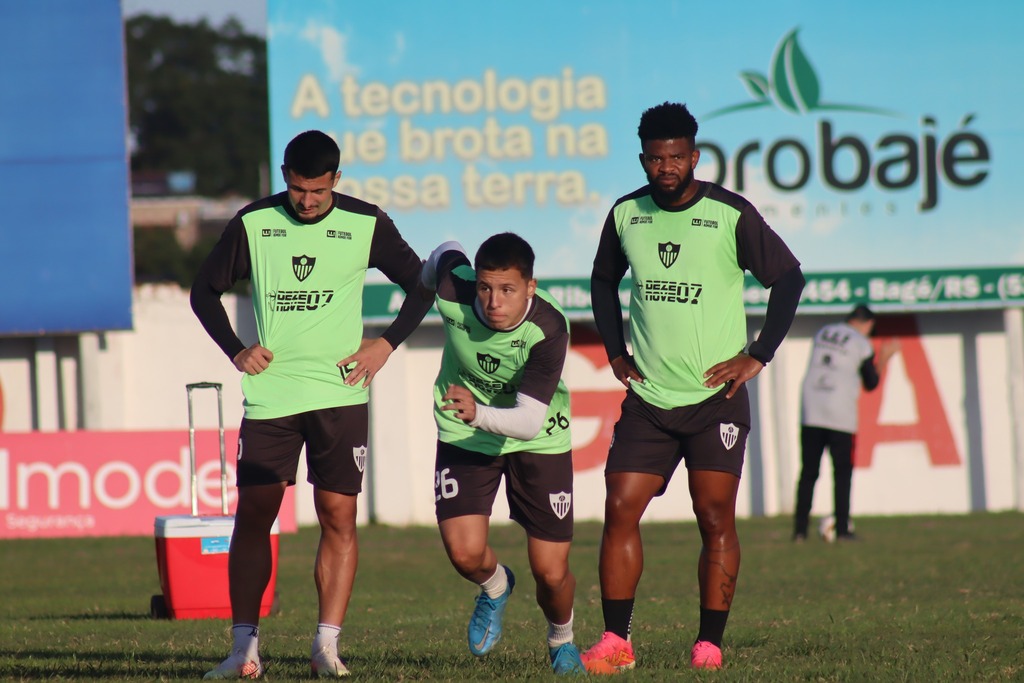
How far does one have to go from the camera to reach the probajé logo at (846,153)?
18.5 m

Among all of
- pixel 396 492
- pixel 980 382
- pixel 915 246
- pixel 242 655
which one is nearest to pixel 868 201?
pixel 915 246

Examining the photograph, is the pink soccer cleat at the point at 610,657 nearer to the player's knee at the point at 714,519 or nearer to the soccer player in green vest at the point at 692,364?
the soccer player in green vest at the point at 692,364

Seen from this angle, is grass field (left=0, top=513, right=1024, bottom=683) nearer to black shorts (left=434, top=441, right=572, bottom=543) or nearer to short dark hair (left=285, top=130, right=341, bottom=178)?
black shorts (left=434, top=441, right=572, bottom=543)

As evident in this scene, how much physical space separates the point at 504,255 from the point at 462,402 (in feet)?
2.28

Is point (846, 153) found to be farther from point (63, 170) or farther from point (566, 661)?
point (566, 661)

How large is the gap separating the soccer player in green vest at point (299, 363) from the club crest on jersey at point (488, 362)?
403mm

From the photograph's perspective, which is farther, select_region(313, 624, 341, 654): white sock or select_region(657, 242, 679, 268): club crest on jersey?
select_region(657, 242, 679, 268): club crest on jersey

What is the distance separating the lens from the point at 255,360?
620 centimetres

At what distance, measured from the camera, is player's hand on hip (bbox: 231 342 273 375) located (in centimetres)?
620

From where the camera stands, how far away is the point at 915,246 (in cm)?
1839

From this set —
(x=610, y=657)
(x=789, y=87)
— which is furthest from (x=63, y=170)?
(x=610, y=657)

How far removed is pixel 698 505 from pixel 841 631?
1.57 meters

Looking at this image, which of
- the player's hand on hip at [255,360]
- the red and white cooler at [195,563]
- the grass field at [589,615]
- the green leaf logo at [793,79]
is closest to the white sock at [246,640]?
the grass field at [589,615]

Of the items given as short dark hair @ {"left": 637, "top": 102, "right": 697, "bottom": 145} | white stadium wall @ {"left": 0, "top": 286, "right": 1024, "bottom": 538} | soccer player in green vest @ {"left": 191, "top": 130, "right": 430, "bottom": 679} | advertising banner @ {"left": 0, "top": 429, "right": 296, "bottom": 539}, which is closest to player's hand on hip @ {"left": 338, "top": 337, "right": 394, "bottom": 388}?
soccer player in green vest @ {"left": 191, "top": 130, "right": 430, "bottom": 679}
